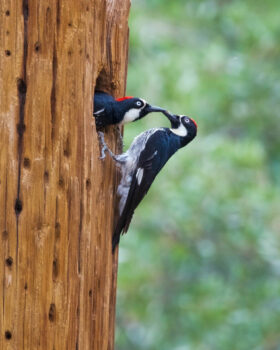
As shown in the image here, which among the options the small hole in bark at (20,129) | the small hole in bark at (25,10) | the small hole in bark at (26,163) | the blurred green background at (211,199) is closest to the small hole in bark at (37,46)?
the small hole in bark at (25,10)

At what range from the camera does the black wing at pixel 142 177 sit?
3596 millimetres

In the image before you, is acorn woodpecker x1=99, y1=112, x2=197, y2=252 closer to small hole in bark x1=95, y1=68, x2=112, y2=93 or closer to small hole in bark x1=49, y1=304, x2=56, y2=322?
small hole in bark x1=95, y1=68, x2=112, y2=93

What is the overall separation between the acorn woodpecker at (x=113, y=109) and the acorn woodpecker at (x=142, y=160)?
0.28ft

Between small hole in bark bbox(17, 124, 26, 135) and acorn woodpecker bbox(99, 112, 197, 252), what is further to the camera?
acorn woodpecker bbox(99, 112, 197, 252)

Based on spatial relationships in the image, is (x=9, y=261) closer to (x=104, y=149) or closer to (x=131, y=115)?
(x=104, y=149)

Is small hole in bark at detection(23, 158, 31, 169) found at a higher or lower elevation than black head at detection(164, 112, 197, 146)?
lower

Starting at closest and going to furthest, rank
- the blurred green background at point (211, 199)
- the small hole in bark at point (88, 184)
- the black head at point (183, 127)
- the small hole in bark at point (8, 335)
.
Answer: the small hole in bark at point (8, 335)
the small hole in bark at point (88, 184)
the black head at point (183, 127)
the blurred green background at point (211, 199)

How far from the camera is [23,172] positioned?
3117 mm

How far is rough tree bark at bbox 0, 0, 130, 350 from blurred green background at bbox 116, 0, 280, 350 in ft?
11.1

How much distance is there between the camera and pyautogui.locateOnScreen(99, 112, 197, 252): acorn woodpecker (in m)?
3.63

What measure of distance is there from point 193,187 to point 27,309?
383 centimetres

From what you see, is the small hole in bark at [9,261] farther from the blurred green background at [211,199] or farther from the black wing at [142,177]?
the blurred green background at [211,199]

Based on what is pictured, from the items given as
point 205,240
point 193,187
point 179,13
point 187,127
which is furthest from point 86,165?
point 179,13

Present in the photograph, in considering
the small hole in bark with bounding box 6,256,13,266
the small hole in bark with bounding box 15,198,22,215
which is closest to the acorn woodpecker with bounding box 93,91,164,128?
the small hole in bark with bounding box 15,198,22,215
